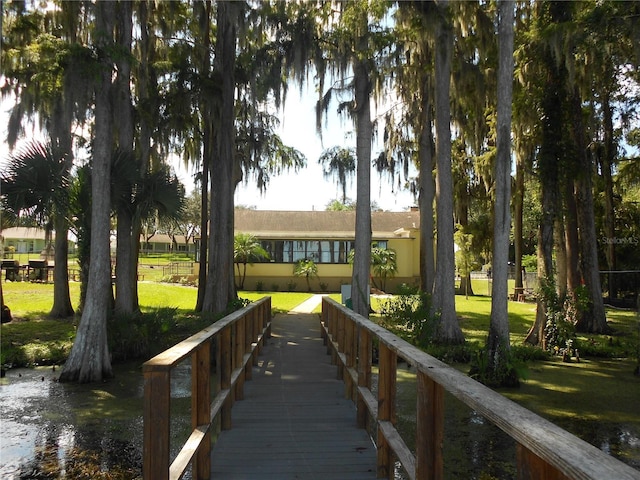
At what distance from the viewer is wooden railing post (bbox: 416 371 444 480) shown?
2391mm

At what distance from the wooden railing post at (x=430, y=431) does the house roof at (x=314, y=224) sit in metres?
26.2

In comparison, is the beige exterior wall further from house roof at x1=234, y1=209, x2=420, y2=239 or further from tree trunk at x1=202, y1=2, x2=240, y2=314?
tree trunk at x1=202, y1=2, x2=240, y2=314

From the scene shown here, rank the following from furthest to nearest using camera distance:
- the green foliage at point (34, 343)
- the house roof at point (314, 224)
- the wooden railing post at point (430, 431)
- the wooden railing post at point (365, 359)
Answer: the house roof at point (314, 224) < the green foliage at point (34, 343) < the wooden railing post at point (365, 359) < the wooden railing post at point (430, 431)

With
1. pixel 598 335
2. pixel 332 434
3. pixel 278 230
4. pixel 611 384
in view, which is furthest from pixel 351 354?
pixel 278 230

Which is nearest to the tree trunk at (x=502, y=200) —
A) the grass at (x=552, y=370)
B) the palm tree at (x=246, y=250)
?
the grass at (x=552, y=370)

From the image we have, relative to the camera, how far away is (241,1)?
12.1m

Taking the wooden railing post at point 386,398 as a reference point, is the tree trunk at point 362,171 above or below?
above

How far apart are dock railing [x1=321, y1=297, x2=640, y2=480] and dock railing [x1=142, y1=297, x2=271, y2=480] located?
1.19 m

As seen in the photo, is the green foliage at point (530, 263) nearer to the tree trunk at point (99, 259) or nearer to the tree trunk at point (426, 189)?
the tree trunk at point (426, 189)

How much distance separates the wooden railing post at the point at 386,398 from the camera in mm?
3529


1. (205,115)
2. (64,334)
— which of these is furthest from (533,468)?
(205,115)

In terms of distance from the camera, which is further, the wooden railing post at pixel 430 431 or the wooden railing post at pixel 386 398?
the wooden railing post at pixel 386 398

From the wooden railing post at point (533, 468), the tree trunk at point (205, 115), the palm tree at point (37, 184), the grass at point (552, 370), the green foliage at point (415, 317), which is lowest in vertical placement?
the grass at point (552, 370)

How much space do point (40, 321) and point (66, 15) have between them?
815 cm
